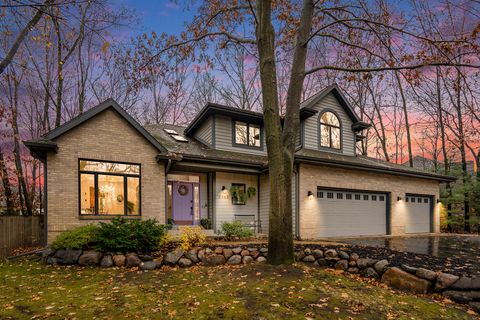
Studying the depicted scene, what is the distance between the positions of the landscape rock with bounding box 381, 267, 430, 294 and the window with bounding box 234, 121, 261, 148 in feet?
31.0

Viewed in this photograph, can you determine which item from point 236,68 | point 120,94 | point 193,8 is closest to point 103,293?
point 193,8

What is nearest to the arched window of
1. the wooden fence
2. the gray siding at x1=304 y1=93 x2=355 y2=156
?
the gray siding at x1=304 y1=93 x2=355 y2=156

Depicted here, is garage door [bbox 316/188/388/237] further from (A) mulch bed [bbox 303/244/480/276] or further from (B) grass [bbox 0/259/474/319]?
(B) grass [bbox 0/259/474/319]

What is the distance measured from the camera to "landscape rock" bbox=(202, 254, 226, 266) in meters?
8.94

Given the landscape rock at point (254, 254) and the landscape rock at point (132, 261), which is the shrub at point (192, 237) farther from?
the landscape rock at point (254, 254)

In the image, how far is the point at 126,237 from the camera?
9047mm

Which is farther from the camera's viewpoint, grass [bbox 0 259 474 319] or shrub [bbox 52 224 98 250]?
shrub [bbox 52 224 98 250]

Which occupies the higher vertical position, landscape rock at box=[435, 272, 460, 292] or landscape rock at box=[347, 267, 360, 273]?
landscape rock at box=[435, 272, 460, 292]

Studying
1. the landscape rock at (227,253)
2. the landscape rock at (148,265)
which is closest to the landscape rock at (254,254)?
the landscape rock at (227,253)

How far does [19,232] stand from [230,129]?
9.37 meters

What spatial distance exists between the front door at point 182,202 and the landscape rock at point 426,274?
9687 millimetres

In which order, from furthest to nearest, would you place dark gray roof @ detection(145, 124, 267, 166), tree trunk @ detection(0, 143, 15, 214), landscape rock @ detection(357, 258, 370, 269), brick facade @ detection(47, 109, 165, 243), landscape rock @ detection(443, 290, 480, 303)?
tree trunk @ detection(0, 143, 15, 214), dark gray roof @ detection(145, 124, 267, 166), brick facade @ detection(47, 109, 165, 243), landscape rock @ detection(357, 258, 370, 269), landscape rock @ detection(443, 290, 480, 303)

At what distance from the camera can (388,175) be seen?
17047 millimetres

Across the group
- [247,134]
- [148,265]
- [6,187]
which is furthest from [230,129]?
[6,187]
